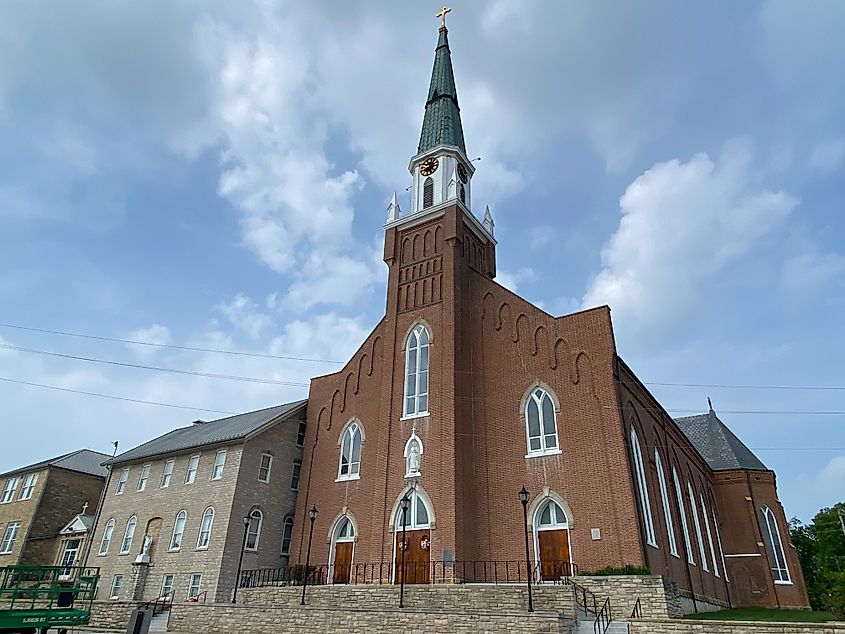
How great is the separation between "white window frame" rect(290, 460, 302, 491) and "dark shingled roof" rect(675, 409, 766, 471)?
85.7ft

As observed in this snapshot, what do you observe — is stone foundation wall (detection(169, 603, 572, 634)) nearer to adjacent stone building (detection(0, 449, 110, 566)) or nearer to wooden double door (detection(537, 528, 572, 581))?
wooden double door (detection(537, 528, 572, 581))

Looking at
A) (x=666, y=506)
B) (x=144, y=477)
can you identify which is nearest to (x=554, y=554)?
(x=666, y=506)

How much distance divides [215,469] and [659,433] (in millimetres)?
20930

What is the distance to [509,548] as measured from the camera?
2188cm

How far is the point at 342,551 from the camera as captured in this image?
2606cm

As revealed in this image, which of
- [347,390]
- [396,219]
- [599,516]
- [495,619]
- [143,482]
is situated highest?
[396,219]

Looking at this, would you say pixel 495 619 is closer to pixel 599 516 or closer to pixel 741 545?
pixel 599 516

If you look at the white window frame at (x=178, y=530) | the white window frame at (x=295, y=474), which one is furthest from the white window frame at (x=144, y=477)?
the white window frame at (x=295, y=474)

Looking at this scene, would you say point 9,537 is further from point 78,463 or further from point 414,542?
point 414,542

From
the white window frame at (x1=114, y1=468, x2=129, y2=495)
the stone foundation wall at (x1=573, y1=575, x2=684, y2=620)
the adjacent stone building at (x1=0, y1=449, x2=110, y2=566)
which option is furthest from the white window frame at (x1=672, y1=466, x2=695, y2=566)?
the adjacent stone building at (x1=0, y1=449, x2=110, y2=566)

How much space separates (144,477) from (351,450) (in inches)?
482

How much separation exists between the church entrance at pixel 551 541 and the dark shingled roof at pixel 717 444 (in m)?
21.6

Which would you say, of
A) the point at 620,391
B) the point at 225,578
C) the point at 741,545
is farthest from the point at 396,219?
the point at 741,545

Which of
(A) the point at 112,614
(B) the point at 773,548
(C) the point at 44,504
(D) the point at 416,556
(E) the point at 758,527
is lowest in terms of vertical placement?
(A) the point at 112,614
